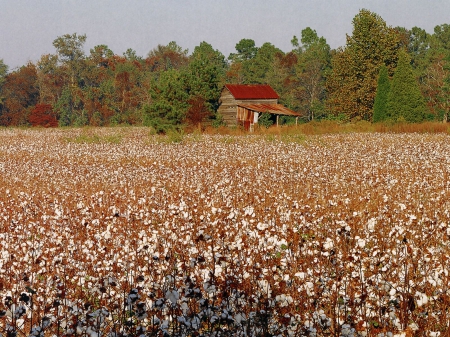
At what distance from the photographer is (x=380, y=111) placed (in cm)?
4850

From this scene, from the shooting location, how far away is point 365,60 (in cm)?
5691

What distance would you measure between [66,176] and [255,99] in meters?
41.1

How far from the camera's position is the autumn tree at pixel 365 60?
185 ft

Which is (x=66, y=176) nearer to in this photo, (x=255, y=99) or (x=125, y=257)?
(x=125, y=257)

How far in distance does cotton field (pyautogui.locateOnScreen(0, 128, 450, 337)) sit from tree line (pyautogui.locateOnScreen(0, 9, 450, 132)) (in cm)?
2737

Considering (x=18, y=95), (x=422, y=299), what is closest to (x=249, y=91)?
(x=18, y=95)

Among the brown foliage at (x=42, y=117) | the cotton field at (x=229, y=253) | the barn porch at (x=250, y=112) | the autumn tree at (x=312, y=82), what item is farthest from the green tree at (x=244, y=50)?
the cotton field at (x=229, y=253)

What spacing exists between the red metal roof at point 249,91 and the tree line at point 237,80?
192 cm

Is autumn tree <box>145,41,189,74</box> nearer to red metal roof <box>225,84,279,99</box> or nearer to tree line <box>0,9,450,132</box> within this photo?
tree line <box>0,9,450,132</box>

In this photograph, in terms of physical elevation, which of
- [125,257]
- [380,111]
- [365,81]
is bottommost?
[125,257]

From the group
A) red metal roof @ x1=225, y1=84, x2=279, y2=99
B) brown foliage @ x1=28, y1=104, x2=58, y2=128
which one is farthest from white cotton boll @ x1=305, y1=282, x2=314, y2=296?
brown foliage @ x1=28, y1=104, x2=58, y2=128

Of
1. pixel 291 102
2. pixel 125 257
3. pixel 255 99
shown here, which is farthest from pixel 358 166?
pixel 291 102

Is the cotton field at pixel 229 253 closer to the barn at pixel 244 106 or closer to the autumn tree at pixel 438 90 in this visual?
the barn at pixel 244 106

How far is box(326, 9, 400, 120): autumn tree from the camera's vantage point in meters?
56.4
